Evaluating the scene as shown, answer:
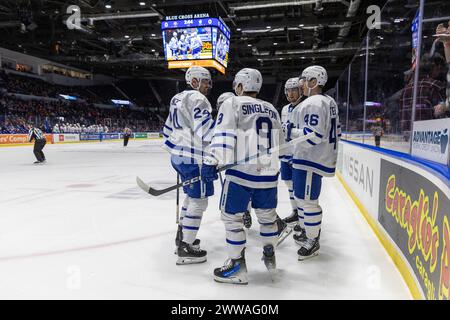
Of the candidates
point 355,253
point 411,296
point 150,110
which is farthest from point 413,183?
point 150,110

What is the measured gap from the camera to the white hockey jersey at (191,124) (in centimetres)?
244

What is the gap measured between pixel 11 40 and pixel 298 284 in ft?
59.3

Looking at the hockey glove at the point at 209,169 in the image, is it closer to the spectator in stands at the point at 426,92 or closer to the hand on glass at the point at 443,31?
the spectator in stands at the point at 426,92

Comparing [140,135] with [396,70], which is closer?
[396,70]

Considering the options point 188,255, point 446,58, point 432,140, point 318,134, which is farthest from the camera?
point 188,255

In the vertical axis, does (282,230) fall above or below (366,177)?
below

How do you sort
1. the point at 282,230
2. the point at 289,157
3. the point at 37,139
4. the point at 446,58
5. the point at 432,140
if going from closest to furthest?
the point at 446,58
the point at 432,140
the point at 282,230
the point at 289,157
the point at 37,139

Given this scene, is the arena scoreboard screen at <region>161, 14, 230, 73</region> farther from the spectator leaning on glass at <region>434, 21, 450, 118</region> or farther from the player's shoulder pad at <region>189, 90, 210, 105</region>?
the spectator leaning on glass at <region>434, 21, 450, 118</region>

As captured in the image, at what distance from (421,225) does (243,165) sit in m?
0.99

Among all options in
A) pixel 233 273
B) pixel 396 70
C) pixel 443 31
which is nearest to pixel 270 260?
pixel 233 273

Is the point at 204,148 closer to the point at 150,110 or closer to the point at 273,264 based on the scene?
the point at 273,264

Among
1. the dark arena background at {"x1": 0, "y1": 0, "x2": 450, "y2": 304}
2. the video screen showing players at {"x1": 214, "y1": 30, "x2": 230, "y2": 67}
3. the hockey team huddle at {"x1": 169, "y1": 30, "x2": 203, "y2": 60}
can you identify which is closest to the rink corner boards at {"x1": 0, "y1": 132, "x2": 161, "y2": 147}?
the hockey team huddle at {"x1": 169, "y1": 30, "x2": 203, "y2": 60}

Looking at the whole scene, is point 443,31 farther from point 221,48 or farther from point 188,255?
point 221,48

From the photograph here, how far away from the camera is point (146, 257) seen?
2.60 meters
